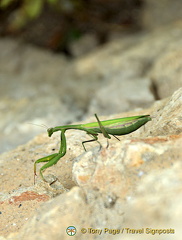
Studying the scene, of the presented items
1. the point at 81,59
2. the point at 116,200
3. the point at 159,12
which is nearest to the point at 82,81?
the point at 81,59

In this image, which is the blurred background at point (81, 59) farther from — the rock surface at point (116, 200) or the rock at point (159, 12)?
the rock surface at point (116, 200)

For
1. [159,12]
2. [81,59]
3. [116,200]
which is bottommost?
[116,200]

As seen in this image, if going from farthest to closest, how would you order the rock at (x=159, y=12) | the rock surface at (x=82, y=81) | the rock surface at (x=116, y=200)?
the rock at (x=159, y=12)
the rock surface at (x=82, y=81)
the rock surface at (x=116, y=200)

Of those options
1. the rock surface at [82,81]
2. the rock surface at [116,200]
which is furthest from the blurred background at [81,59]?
the rock surface at [116,200]

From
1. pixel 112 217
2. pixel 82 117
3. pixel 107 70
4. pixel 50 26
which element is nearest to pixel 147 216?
pixel 112 217

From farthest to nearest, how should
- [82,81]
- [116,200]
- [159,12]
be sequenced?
[159,12] → [82,81] → [116,200]

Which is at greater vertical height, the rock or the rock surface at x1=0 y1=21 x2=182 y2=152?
the rock

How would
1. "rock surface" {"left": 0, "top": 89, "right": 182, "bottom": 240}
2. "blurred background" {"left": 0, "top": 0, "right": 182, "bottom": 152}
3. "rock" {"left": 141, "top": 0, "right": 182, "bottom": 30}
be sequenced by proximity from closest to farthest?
1. "rock surface" {"left": 0, "top": 89, "right": 182, "bottom": 240}
2. "blurred background" {"left": 0, "top": 0, "right": 182, "bottom": 152}
3. "rock" {"left": 141, "top": 0, "right": 182, "bottom": 30}

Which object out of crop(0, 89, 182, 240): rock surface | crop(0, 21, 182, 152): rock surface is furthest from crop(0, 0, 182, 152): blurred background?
crop(0, 89, 182, 240): rock surface

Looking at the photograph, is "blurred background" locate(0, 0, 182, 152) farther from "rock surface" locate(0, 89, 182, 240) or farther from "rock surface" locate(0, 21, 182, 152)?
"rock surface" locate(0, 89, 182, 240)

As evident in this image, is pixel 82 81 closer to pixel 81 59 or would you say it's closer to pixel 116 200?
pixel 81 59
